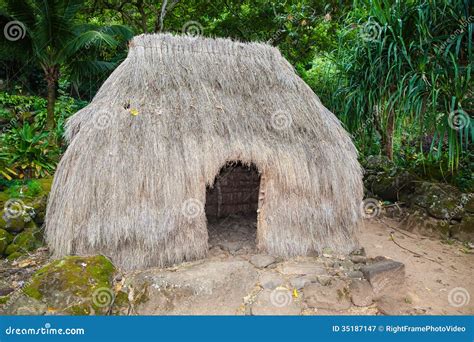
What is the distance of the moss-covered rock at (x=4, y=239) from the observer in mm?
5048

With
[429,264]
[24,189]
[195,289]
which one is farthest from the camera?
[24,189]

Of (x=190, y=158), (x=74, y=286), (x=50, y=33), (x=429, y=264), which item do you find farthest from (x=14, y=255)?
(x=429, y=264)

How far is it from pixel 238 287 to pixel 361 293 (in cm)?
163

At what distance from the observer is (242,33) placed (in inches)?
458

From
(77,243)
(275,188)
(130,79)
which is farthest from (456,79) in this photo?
(77,243)

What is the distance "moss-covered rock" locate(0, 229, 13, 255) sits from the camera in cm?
505

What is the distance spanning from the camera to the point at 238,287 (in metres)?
4.24

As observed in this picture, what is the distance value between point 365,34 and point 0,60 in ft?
37.4

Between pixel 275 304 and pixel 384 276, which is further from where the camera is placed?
pixel 384 276

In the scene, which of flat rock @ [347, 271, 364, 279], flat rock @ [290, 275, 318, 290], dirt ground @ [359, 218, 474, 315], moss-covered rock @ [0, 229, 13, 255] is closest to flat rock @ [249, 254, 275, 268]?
flat rock @ [290, 275, 318, 290]

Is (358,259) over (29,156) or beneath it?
beneath

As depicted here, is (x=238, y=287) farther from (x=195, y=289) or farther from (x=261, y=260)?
(x=261, y=260)
